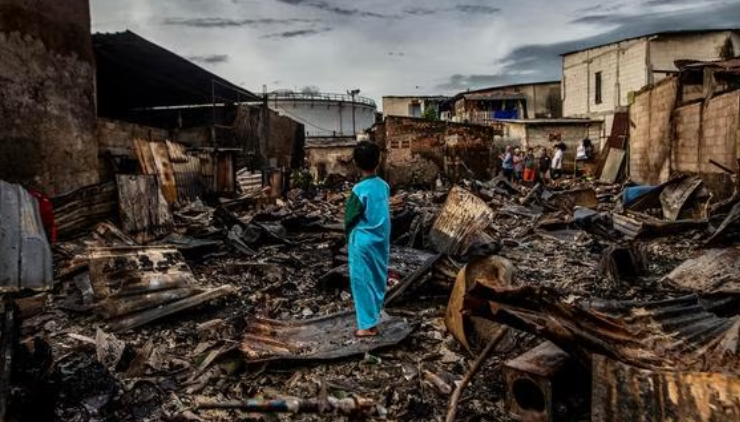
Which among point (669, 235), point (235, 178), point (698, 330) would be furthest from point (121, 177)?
point (669, 235)

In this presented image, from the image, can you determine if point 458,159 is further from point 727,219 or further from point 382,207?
point 382,207

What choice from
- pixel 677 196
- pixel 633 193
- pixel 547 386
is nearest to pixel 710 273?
pixel 547 386

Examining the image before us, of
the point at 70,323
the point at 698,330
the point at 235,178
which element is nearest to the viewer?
the point at 698,330

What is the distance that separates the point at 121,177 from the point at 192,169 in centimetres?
423

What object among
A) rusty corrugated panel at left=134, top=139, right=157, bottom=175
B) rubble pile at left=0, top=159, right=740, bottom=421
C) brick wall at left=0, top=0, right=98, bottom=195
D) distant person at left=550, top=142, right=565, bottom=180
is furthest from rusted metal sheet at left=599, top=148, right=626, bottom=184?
brick wall at left=0, top=0, right=98, bottom=195

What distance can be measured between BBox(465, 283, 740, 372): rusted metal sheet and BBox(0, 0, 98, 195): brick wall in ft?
22.8

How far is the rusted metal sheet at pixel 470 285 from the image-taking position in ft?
12.1

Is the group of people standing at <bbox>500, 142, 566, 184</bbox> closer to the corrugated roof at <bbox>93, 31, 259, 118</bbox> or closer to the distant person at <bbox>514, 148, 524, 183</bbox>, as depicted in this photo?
the distant person at <bbox>514, 148, 524, 183</bbox>

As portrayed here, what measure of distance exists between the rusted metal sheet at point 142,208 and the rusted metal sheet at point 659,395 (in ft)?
21.9

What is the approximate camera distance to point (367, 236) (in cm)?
388

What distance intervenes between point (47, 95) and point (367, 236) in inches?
239

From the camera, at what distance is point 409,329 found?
4094 mm

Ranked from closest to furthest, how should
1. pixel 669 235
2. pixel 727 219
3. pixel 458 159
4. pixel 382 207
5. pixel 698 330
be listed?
1. pixel 698 330
2. pixel 382 207
3. pixel 727 219
4. pixel 669 235
5. pixel 458 159

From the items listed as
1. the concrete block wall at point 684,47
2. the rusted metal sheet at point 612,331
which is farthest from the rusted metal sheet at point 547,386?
the concrete block wall at point 684,47
